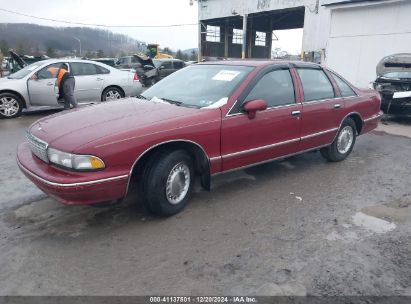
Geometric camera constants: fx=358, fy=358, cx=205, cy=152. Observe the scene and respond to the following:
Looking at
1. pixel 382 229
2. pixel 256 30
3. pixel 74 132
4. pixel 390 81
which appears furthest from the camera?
pixel 256 30

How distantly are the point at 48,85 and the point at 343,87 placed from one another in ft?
23.3

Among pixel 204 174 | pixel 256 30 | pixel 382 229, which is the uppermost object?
pixel 256 30

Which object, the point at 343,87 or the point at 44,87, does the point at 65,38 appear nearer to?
the point at 44,87

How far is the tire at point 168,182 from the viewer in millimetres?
3336

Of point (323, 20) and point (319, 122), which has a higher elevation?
point (323, 20)

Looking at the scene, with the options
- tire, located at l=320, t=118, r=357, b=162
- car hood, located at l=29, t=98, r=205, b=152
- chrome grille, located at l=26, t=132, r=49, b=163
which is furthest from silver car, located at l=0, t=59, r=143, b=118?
tire, located at l=320, t=118, r=357, b=162

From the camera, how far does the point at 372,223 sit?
359cm

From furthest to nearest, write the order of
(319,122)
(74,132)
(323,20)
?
(323,20), (319,122), (74,132)

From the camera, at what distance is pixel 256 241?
3.19 meters

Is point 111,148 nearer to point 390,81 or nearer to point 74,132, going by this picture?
point 74,132

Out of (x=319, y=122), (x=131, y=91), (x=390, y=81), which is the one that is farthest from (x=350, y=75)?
(x=319, y=122)

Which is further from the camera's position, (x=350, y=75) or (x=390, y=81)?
(x=350, y=75)

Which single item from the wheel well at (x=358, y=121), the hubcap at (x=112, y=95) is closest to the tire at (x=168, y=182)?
the wheel well at (x=358, y=121)

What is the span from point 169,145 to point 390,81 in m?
7.37
